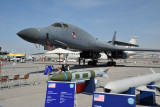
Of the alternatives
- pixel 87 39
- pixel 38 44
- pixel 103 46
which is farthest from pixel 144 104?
pixel 103 46

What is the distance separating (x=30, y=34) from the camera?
1100 cm

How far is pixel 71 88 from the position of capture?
411 cm

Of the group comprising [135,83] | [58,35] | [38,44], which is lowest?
[135,83]

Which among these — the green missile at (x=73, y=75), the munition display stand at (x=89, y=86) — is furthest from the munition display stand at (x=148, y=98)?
the green missile at (x=73, y=75)

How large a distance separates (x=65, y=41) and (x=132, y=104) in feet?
37.3

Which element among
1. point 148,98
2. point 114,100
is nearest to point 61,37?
point 148,98

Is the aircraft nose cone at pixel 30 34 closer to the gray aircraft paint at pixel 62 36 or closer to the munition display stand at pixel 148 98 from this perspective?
the gray aircraft paint at pixel 62 36

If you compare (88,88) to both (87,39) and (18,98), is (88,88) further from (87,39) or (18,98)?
(87,39)

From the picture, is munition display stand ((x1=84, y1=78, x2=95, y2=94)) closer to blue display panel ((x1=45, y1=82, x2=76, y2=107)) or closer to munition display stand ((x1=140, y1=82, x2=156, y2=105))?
munition display stand ((x1=140, y1=82, x2=156, y2=105))

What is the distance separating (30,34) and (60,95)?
26.4 feet

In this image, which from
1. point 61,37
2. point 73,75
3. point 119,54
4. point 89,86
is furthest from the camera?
point 119,54

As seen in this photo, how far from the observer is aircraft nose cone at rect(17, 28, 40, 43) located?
10891mm

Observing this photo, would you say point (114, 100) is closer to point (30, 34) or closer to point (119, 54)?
point (30, 34)

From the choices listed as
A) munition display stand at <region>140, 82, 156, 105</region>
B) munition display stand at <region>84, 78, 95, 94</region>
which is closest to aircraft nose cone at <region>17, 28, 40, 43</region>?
munition display stand at <region>84, 78, 95, 94</region>
